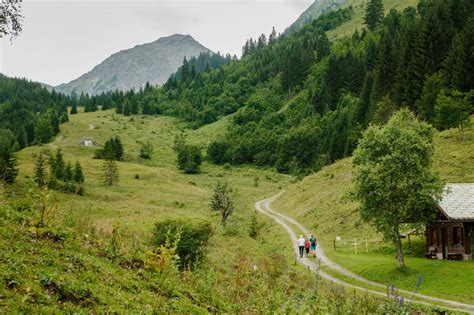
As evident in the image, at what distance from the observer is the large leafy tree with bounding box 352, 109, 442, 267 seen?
2760 cm

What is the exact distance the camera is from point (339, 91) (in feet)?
398

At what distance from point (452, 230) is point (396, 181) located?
23.4 feet

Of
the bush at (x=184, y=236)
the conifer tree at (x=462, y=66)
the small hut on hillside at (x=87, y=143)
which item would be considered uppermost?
the conifer tree at (x=462, y=66)

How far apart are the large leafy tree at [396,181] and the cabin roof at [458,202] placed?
6.58 ft

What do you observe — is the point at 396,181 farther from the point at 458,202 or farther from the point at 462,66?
the point at 462,66

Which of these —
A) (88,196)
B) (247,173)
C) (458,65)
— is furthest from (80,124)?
(458,65)

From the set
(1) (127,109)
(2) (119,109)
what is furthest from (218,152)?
(2) (119,109)

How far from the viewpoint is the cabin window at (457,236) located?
99.3 ft

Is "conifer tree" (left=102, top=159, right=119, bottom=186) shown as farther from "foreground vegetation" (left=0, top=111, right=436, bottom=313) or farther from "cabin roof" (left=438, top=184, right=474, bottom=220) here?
"cabin roof" (left=438, top=184, right=474, bottom=220)

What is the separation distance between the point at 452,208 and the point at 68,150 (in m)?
109

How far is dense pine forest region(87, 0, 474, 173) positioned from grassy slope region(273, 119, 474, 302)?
22.6 feet

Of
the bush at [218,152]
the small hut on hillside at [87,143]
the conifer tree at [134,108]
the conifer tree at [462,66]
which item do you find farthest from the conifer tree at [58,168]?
the conifer tree at [134,108]

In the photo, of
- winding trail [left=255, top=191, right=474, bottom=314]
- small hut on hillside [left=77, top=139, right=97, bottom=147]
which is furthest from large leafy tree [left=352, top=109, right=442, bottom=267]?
small hut on hillside [left=77, top=139, right=97, bottom=147]

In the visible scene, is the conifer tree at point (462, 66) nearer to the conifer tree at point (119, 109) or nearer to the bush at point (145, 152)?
the bush at point (145, 152)
